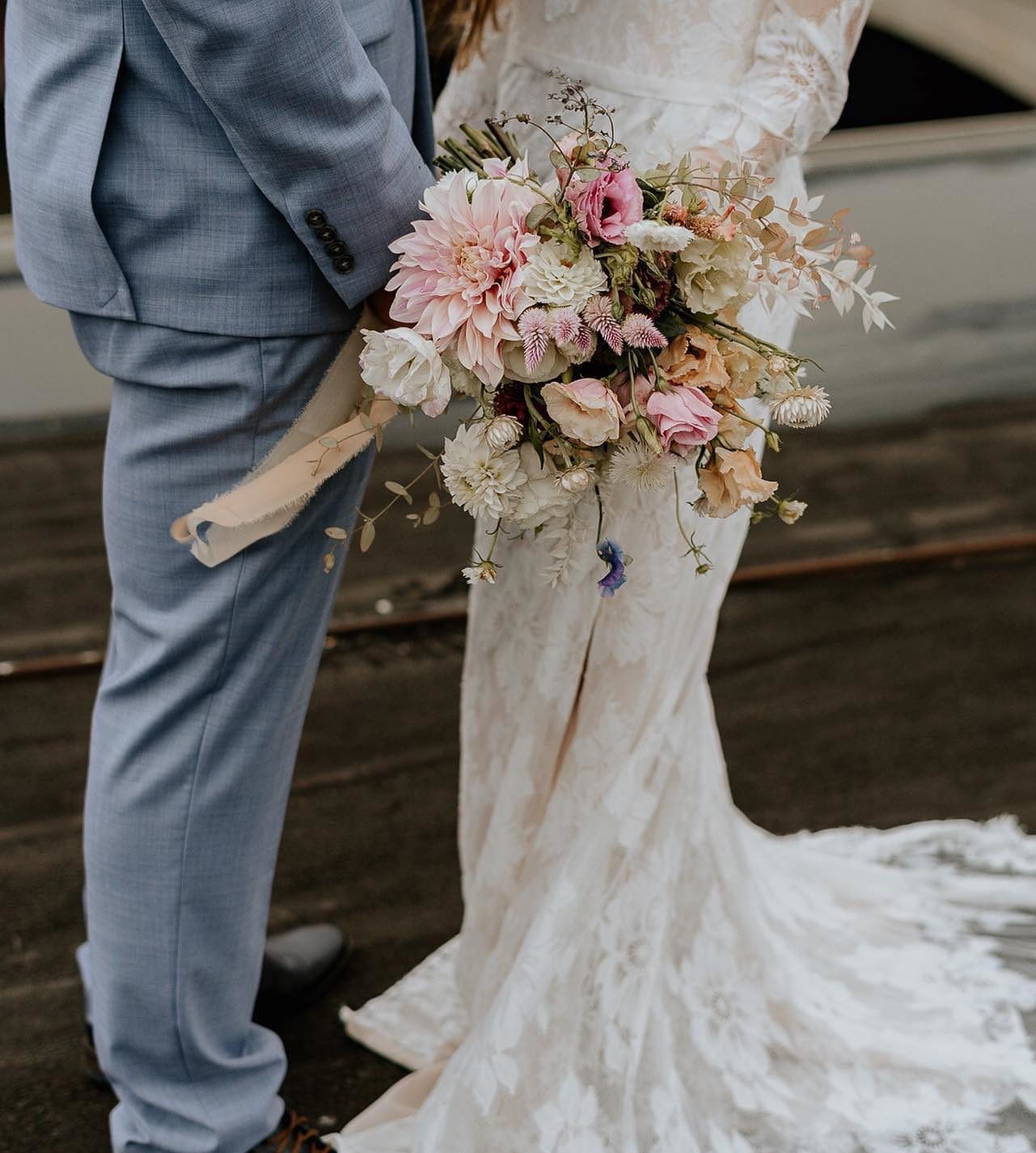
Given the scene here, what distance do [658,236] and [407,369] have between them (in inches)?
8.8

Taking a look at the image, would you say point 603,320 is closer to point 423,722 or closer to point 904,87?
point 423,722

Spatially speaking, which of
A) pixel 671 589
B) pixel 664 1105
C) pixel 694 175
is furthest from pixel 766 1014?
pixel 694 175

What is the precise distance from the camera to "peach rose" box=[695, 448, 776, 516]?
112 centimetres

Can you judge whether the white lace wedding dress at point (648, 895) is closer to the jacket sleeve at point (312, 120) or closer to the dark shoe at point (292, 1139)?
the dark shoe at point (292, 1139)

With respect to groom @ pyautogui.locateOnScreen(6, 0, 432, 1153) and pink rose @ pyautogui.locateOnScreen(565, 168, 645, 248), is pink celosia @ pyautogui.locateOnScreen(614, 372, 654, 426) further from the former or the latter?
groom @ pyautogui.locateOnScreen(6, 0, 432, 1153)

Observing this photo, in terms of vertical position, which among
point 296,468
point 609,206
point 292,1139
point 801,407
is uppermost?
point 609,206

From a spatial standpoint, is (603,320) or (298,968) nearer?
(603,320)

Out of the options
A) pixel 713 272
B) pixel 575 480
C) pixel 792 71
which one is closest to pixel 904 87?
pixel 792 71

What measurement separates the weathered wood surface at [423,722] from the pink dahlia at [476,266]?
1.03 m

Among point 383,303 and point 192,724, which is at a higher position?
point 383,303

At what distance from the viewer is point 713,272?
110cm

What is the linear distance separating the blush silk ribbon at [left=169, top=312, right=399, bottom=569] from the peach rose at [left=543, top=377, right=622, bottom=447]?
0.19 meters

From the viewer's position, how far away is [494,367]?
1094mm

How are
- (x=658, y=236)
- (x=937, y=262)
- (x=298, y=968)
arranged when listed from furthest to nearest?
(x=937, y=262) < (x=298, y=968) < (x=658, y=236)
